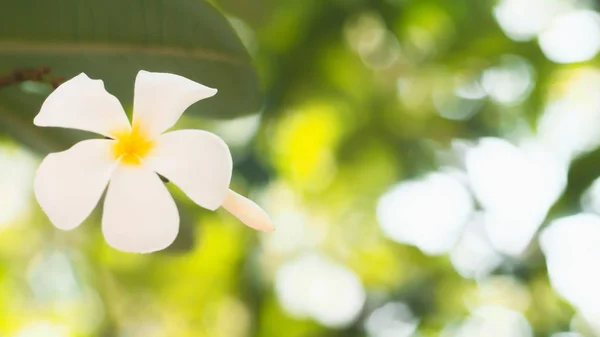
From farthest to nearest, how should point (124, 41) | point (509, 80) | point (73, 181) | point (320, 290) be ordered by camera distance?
point (320, 290), point (509, 80), point (124, 41), point (73, 181)

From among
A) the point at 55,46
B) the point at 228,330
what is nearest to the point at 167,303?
the point at 228,330

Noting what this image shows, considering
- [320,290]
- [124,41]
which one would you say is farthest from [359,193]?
[124,41]

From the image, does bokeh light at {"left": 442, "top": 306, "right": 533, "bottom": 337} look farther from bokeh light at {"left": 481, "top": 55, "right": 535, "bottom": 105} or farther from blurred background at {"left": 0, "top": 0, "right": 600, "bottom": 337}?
bokeh light at {"left": 481, "top": 55, "right": 535, "bottom": 105}

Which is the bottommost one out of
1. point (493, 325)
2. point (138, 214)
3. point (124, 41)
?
point (493, 325)

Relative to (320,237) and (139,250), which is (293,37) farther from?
(139,250)

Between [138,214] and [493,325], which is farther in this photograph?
[493,325]

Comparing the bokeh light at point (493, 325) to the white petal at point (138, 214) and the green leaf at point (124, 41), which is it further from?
the white petal at point (138, 214)

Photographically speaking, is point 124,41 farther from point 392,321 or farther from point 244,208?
point 392,321

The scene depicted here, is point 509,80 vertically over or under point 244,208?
over
